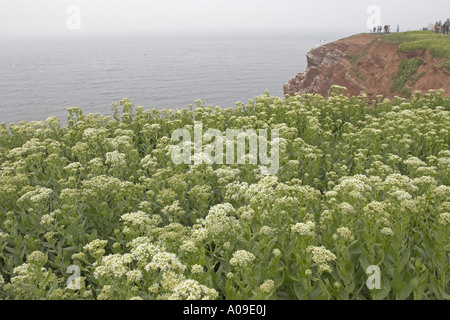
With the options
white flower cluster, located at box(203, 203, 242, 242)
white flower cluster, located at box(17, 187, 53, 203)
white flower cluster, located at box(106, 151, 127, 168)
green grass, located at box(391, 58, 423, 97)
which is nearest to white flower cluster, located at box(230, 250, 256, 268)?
white flower cluster, located at box(203, 203, 242, 242)

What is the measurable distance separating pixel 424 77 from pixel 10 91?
128 m

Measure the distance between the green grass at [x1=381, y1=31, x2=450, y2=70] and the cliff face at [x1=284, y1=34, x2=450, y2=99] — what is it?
67cm

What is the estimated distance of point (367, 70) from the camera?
57.4 meters

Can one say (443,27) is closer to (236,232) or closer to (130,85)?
(236,232)

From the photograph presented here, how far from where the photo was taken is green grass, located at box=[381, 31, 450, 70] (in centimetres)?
4288

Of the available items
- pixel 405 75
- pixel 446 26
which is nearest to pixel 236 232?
pixel 405 75

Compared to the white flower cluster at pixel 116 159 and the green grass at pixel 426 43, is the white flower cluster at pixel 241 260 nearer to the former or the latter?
the white flower cluster at pixel 116 159

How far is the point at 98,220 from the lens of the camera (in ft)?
33.7

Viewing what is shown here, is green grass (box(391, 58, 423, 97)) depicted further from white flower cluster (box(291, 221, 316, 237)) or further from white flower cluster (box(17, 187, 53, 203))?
white flower cluster (box(17, 187, 53, 203))

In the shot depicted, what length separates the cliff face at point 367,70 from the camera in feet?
144
